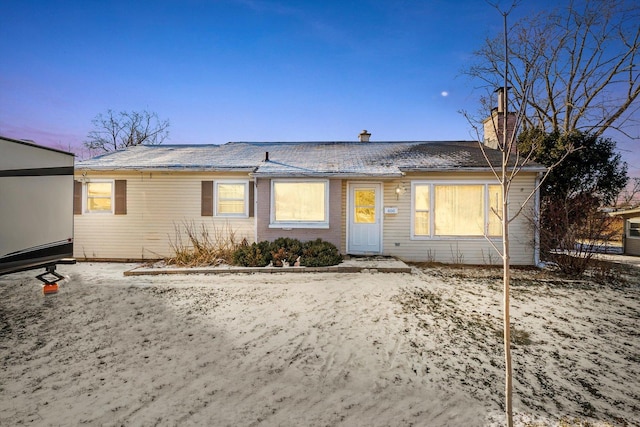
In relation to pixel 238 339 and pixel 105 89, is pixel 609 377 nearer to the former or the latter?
pixel 238 339

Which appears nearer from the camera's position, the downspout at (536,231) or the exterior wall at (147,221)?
the downspout at (536,231)

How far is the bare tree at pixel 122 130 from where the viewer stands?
24109mm

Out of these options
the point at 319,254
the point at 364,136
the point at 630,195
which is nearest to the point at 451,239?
the point at 319,254

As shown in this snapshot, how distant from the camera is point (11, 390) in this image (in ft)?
8.85

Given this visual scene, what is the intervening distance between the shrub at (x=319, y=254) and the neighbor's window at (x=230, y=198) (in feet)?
8.98

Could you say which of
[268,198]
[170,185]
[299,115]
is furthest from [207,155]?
[299,115]

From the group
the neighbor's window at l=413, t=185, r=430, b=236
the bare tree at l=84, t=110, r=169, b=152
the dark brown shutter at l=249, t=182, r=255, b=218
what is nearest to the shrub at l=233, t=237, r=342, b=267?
the dark brown shutter at l=249, t=182, r=255, b=218

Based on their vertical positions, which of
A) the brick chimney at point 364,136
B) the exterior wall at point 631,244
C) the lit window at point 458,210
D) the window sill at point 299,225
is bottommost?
the exterior wall at point 631,244

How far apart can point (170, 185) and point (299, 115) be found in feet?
58.7

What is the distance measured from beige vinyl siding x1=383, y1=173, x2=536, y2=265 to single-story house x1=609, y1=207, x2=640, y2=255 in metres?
9.08

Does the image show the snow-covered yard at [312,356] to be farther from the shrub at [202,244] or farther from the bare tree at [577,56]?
the bare tree at [577,56]

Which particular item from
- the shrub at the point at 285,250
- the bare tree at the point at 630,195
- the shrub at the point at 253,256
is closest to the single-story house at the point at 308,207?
the shrub at the point at 285,250

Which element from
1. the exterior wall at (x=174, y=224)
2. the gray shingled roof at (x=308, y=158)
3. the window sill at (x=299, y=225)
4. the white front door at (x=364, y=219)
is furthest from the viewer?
the white front door at (x=364, y=219)

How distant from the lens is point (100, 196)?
941 centimetres
